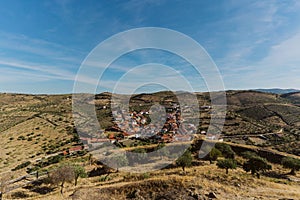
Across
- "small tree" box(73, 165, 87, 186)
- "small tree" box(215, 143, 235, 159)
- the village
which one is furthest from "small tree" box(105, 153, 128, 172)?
the village

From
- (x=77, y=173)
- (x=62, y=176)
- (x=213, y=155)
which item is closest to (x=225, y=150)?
(x=213, y=155)

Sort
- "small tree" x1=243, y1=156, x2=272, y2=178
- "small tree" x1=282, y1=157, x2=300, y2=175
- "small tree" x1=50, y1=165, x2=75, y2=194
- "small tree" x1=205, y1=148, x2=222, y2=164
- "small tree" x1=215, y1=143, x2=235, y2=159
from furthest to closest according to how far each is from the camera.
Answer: "small tree" x1=215, y1=143, x2=235, y2=159, "small tree" x1=205, y1=148, x2=222, y2=164, "small tree" x1=282, y1=157, x2=300, y2=175, "small tree" x1=243, y1=156, x2=272, y2=178, "small tree" x1=50, y1=165, x2=75, y2=194

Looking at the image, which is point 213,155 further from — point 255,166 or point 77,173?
point 77,173

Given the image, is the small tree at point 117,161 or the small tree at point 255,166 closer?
the small tree at point 255,166

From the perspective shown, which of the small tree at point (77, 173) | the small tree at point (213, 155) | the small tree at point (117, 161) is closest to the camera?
the small tree at point (77, 173)

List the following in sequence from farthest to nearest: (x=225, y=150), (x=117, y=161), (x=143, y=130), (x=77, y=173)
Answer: (x=143, y=130) < (x=225, y=150) < (x=117, y=161) < (x=77, y=173)

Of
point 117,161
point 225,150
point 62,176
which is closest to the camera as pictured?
point 62,176

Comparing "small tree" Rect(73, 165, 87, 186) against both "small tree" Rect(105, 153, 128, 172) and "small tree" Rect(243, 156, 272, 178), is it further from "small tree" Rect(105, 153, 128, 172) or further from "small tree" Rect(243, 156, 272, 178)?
"small tree" Rect(243, 156, 272, 178)

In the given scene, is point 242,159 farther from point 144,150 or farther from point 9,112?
point 9,112

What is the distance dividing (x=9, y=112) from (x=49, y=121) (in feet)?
69.3

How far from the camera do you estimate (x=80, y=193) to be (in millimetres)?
13367

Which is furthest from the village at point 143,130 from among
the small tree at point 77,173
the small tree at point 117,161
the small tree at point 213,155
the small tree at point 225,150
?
the small tree at point 77,173

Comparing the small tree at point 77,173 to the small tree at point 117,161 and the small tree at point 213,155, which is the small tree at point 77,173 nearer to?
the small tree at point 117,161

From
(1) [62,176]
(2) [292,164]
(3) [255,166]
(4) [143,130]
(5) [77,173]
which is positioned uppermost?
(1) [62,176]
